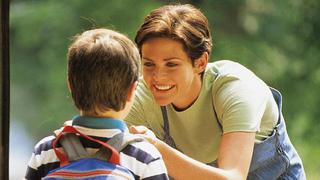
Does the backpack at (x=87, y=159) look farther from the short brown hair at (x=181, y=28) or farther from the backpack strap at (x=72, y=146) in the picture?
the short brown hair at (x=181, y=28)

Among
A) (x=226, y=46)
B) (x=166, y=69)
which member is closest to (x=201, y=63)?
(x=166, y=69)

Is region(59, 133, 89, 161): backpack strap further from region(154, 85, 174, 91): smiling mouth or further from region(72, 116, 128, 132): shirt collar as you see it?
A: region(154, 85, 174, 91): smiling mouth

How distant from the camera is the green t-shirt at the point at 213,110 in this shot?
1624mm

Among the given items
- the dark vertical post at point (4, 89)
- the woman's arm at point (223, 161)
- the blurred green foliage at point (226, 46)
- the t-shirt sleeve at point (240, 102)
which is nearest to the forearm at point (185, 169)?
the woman's arm at point (223, 161)

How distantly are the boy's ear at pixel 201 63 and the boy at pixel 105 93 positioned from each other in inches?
17.6

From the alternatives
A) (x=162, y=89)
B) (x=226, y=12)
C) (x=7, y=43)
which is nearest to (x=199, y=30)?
(x=162, y=89)

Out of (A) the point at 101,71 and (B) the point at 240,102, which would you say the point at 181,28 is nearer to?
(B) the point at 240,102

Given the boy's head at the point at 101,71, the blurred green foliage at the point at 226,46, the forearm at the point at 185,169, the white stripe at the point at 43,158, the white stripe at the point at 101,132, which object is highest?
the boy's head at the point at 101,71

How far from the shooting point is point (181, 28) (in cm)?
160

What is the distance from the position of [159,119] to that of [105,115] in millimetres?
553

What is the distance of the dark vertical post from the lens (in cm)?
184

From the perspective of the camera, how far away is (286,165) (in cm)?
175

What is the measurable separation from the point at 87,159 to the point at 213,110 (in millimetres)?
595

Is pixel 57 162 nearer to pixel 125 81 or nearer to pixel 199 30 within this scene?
pixel 125 81
